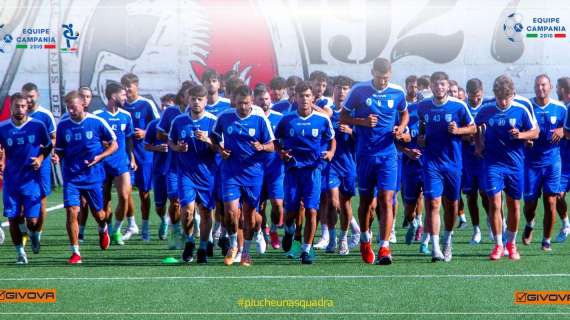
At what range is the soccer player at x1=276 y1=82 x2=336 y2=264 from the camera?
1334 centimetres

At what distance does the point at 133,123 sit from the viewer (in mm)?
16688

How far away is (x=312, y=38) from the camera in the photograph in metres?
22.9

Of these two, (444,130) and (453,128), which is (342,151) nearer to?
(444,130)

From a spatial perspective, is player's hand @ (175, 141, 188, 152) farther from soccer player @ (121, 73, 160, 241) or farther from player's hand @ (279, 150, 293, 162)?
soccer player @ (121, 73, 160, 241)

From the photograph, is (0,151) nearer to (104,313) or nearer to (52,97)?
(104,313)

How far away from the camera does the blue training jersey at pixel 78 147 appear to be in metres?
14.1

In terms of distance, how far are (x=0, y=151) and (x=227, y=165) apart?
275 centimetres

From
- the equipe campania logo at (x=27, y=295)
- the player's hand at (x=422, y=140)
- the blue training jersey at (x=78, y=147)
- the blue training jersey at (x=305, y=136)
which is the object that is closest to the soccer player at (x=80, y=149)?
the blue training jersey at (x=78, y=147)

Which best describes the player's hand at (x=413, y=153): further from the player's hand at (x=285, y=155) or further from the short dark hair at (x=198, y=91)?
the short dark hair at (x=198, y=91)

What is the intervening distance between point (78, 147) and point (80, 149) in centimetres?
4

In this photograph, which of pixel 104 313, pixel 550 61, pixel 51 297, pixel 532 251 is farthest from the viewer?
pixel 550 61

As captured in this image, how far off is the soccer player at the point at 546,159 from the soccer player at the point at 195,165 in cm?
376

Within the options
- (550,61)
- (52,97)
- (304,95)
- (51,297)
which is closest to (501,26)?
(550,61)

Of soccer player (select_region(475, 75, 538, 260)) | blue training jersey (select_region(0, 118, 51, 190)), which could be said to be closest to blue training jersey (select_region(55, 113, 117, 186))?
blue training jersey (select_region(0, 118, 51, 190))
